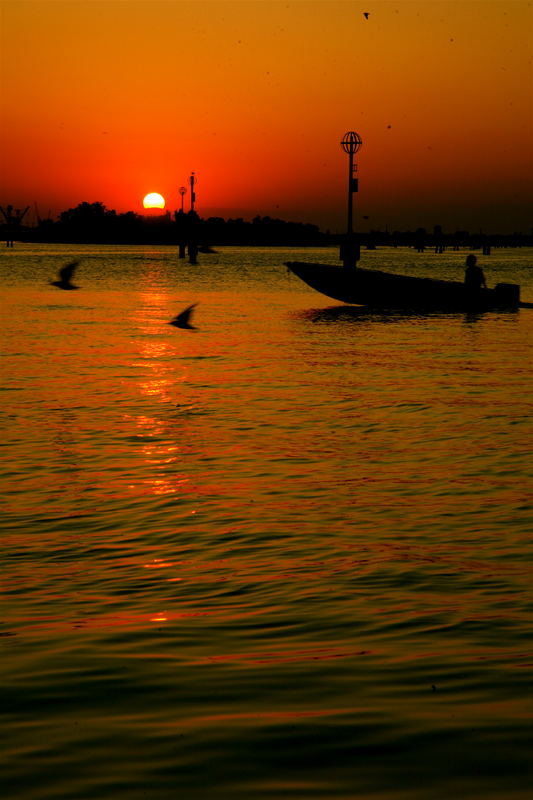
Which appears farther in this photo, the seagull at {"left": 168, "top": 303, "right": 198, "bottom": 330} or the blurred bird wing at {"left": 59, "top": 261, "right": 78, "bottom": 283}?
the blurred bird wing at {"left": 59, "top": 261, "right": 78, "bottom": 283}

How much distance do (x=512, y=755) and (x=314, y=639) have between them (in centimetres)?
210

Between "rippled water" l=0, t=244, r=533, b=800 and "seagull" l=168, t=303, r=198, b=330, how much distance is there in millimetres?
21383

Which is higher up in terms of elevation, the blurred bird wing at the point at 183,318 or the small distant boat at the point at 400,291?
the small distant boat at the point at 400,291

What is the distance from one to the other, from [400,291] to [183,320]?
A: 9.18m

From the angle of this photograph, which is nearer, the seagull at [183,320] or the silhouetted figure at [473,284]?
the seagull at [183,320]

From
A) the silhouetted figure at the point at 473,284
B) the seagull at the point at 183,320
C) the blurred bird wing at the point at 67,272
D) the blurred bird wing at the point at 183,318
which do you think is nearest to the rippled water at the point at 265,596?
the seagull at the point at 183,320

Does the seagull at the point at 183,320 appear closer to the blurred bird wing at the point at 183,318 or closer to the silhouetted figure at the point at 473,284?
the blurred bird wing at the point at 183,318

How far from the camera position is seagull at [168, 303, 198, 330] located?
4244 cm

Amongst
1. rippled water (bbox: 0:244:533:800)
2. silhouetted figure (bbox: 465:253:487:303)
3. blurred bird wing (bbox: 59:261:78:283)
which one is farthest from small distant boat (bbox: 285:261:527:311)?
rippled water (bbox: 0:244:533:800)

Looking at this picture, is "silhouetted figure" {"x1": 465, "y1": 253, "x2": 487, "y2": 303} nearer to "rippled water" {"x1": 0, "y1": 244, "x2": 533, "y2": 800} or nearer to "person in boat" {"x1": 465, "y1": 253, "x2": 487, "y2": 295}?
"person in boat" {"x1": 465, "y1": 253, "x2": 487, "y2": 295}

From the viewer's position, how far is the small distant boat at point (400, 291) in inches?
1805

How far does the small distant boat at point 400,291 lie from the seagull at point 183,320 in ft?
16.3

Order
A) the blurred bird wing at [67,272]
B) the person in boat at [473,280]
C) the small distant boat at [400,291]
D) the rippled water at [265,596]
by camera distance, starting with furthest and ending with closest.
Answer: the blurred bird wing at [67,272] → the small distant boat at [400,291] → the person in boat at [473,280] → the rippled water at [265,596]

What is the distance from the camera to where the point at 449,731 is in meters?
5.80
